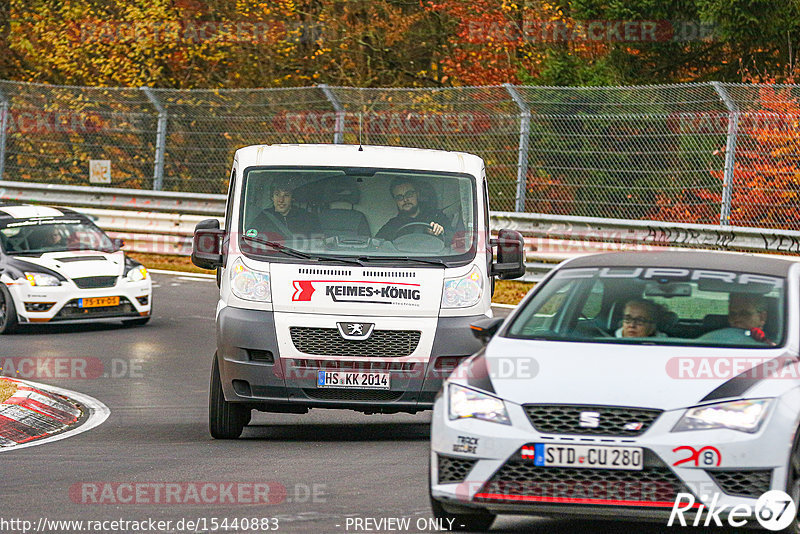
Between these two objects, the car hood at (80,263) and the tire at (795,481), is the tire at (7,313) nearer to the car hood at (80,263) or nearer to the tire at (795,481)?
the car hood at (80,263)

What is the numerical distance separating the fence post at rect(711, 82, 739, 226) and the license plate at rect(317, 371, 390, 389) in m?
10.8

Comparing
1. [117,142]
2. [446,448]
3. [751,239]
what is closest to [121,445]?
[446,448]

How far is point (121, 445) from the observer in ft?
36.2

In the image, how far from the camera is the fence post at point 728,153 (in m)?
20.6

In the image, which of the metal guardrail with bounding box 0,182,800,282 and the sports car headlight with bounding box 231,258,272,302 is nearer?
the sports car headlight with bounding box 231,258,272,302

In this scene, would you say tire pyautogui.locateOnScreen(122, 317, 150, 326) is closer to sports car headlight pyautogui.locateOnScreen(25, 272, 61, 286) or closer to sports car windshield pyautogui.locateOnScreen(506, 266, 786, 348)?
sports car headlight pyautogui.locateOnScreen(25, 272, 61, 286)

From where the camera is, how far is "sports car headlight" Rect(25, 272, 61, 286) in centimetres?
1875

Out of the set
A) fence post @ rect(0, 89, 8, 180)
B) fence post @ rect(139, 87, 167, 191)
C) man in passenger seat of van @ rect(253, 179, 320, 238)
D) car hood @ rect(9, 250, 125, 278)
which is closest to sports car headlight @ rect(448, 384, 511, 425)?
man in passenger seat of van @ rect(253, 179, 320, 238)

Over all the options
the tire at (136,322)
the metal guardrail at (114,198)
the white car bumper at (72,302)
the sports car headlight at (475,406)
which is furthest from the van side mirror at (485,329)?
the metal guardrail at (114,198)

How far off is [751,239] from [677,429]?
13.7 meters

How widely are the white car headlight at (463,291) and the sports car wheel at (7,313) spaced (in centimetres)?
880

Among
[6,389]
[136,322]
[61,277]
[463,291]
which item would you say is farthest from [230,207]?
[136,322]

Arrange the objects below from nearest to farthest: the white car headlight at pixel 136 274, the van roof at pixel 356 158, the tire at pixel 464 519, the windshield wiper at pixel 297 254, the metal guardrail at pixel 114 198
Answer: the tire at pixel 464 519 < the windshield wiper at pixel 297 254 < the van roof at pixel 356 158 < the white car headlight at pixel 136 274 < the metal guardrail at pixel 114 198

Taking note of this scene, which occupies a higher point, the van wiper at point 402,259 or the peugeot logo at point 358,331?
the van wiper at point 402,259
